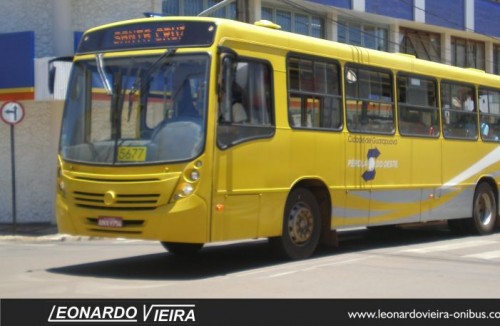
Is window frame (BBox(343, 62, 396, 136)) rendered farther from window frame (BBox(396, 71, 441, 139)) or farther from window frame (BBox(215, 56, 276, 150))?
window frame (BBox(215, 56, 276, 150))

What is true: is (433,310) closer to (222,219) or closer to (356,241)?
(222,219)

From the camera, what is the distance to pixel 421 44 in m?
30.9

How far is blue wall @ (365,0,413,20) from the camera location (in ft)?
89.7

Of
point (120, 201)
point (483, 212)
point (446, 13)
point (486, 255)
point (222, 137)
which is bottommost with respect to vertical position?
point (486, 255)

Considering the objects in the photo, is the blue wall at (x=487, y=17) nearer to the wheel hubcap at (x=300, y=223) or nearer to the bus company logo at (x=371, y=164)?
the bus company logo at (x=371, y=164)

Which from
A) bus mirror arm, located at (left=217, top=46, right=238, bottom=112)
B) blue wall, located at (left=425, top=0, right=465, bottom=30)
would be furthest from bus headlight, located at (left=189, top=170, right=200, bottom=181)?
blue wall, located at (left=425, top=0, right=465, bottom=30)

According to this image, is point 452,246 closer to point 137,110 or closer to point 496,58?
point 137,110

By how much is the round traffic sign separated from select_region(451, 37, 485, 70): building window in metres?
19.4

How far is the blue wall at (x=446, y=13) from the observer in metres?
30.0

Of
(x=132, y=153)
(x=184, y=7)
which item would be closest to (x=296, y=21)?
(x=184, y=7)

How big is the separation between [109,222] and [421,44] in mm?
22722

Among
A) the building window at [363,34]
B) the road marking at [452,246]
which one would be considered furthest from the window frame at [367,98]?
the building window at [363,34]

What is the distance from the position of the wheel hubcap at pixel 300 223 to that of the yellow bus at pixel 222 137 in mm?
22

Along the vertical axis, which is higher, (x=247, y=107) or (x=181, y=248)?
(x=247, y=107)
